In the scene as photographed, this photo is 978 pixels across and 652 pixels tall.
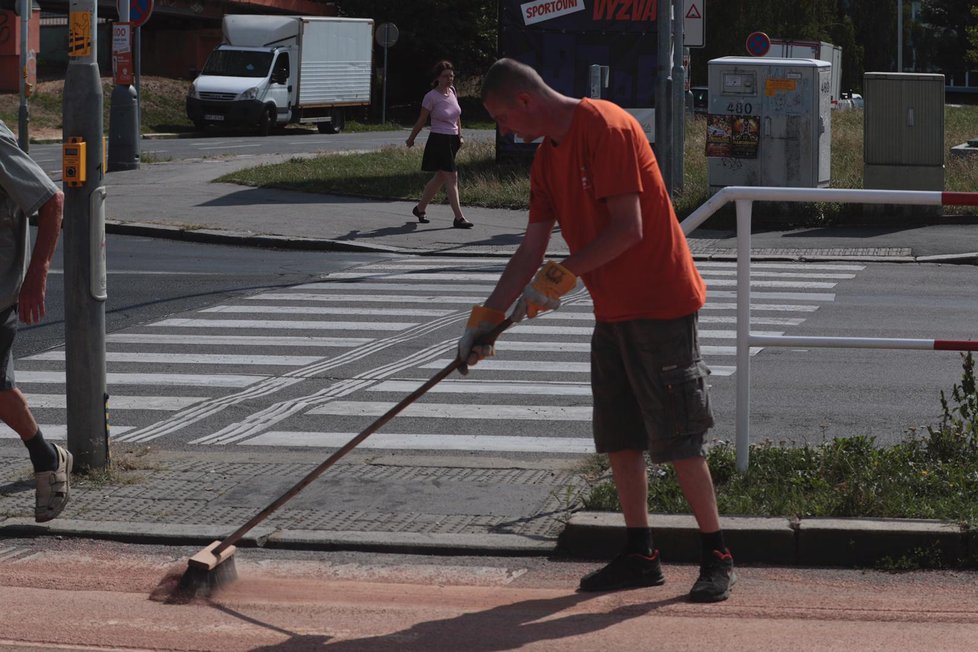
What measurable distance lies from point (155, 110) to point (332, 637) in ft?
138

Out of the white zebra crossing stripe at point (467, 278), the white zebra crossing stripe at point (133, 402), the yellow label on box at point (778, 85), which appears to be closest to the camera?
the white zebra crossing stripe at point (133, 402)

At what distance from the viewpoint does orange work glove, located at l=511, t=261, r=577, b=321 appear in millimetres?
4676

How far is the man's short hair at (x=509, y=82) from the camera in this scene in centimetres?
468

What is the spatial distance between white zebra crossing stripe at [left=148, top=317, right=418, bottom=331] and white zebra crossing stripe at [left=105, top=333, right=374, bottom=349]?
15.9 inches

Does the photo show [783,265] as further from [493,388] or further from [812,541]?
[812,541]

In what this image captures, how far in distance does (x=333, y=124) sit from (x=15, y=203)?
125ft

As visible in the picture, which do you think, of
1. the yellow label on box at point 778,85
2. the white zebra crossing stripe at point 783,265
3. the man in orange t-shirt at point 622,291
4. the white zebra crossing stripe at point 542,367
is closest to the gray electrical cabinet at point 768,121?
the yellow label on box at point 778,85

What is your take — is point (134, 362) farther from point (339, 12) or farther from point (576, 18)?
point (339, 12)

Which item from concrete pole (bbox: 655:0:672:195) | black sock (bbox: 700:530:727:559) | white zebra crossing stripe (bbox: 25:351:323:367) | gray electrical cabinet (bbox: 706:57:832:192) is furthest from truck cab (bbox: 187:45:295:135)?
black sock (bbox: 700:530:727:559)

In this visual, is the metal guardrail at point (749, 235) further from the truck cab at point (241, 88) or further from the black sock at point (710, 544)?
the truck cab at point (241, 88)

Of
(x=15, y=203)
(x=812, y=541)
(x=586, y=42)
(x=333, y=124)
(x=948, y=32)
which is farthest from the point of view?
(x=948, y=32)

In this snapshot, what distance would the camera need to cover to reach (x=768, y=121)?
18.6 meters

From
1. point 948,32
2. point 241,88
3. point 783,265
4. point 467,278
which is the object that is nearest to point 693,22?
point 783,265

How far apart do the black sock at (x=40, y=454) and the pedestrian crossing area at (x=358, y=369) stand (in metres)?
1.61
